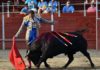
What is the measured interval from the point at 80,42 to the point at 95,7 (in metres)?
6.53

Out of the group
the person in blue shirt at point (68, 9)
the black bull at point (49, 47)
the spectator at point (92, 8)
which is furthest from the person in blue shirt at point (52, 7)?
the black bull at point (49, 47)

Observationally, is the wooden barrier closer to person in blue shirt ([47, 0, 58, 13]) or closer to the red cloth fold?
person in blue shirt ([47, 0, 58, 13])

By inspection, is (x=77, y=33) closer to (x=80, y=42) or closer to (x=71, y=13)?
(x=80, y=42)

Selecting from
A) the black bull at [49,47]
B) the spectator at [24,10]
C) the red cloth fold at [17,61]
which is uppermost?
the spectator at [24,10]

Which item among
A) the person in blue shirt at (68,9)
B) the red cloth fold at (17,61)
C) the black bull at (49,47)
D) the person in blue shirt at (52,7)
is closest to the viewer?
the red cloth fold at (17,61)

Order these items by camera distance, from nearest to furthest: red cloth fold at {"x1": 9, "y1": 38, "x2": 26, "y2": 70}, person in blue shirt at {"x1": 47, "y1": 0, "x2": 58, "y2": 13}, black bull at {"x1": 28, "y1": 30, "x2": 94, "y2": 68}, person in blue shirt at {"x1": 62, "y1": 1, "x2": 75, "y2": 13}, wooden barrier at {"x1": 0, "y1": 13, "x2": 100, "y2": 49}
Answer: red cloth fold at {"x1": 9, "y1": 38, "x2": 26, "y2": 70} < black bull at {"x1": 28, "y1": 30, "x2": 94, "y2": 68} < wooden barrier at {"x1": 0, "y1": 13, "x2": 100, "y2": 49} < person in blue shirt at {"x1": 47, "y1": 0, "x2": 58, "y2": 13} < person in blue shirt at {"x1": 62, "y1": 1, "x2": 75, "y2": 13}

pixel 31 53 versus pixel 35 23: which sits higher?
pixel 35 23

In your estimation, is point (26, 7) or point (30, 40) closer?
point (30, 40)

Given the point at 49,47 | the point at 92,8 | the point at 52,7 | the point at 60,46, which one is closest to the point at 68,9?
the point at 52,7

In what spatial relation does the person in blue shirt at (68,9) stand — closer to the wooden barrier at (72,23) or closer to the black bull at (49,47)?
the wooden barrier at (72,23)

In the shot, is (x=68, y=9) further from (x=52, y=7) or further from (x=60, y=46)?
(x=60, y=46)

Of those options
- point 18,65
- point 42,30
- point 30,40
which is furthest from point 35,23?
point 42,30

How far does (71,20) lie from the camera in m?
17.0

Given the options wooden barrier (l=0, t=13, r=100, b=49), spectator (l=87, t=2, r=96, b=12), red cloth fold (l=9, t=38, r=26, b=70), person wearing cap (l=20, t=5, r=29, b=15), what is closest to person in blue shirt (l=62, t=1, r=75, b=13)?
wooden barrier (l=0, t=13, r=100, b=49)
